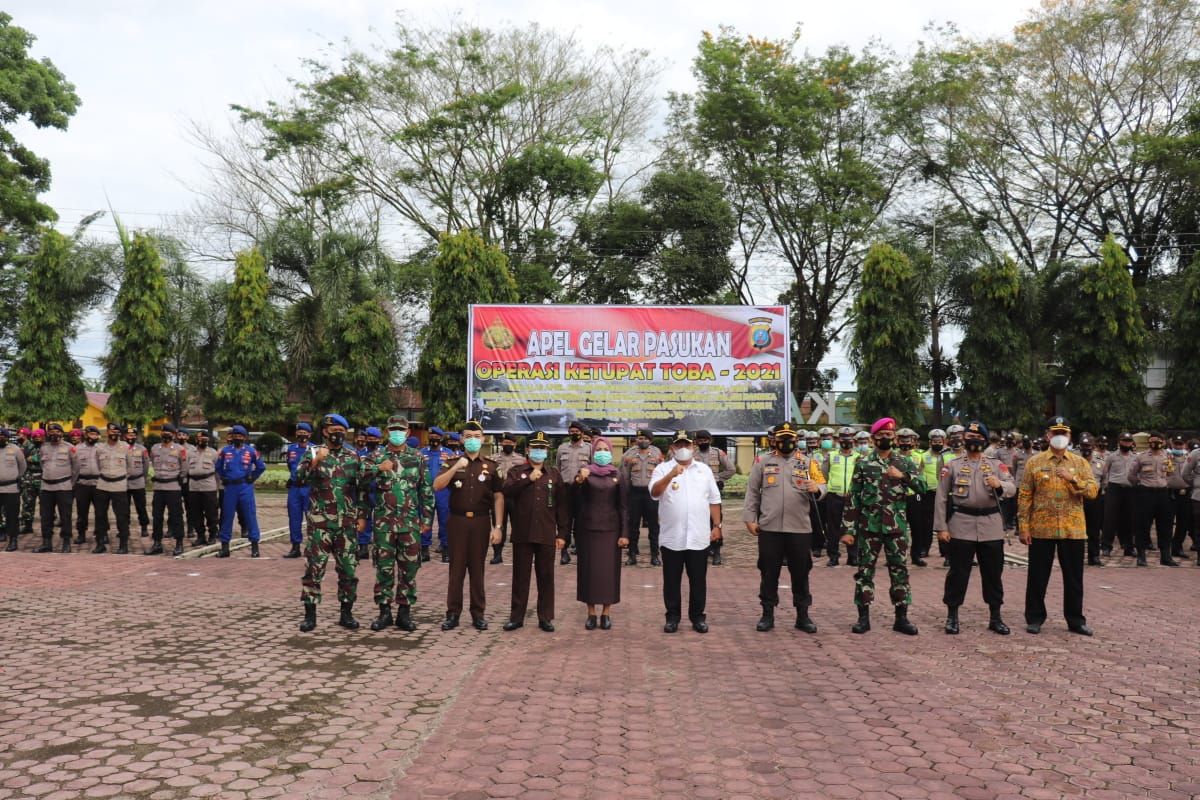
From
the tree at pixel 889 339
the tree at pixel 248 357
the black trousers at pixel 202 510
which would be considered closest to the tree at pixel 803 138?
the tree at pixel 889 339

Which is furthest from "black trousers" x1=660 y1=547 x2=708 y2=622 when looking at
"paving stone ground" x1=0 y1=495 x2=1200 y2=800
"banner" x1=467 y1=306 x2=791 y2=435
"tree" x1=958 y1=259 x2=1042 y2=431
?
"tree" x1=958 y1=259 x2=1042 y2=431

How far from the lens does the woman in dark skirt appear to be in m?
8.45

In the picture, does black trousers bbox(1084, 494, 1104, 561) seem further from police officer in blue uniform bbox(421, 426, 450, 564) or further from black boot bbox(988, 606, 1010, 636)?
police officer in blue uniform bbox(421, 426, 450, 564)

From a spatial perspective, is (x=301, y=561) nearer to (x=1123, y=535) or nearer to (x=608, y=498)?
(x=608, y=498)

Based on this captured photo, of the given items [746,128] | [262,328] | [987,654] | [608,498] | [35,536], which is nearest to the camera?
[987,654]

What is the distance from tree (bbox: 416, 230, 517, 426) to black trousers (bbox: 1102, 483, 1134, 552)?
16.3 metres

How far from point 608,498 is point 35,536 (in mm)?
11502

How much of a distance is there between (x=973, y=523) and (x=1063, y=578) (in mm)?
888

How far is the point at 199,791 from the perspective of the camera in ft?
14.2

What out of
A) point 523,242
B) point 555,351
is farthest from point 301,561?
point 523,242

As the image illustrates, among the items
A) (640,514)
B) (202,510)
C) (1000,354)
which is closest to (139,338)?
(202,510)

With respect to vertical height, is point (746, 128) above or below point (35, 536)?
above

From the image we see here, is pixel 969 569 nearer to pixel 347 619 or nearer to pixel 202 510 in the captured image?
pixel 347 619

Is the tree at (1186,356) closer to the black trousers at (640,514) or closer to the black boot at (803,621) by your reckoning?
the black trousers at (640,514)
